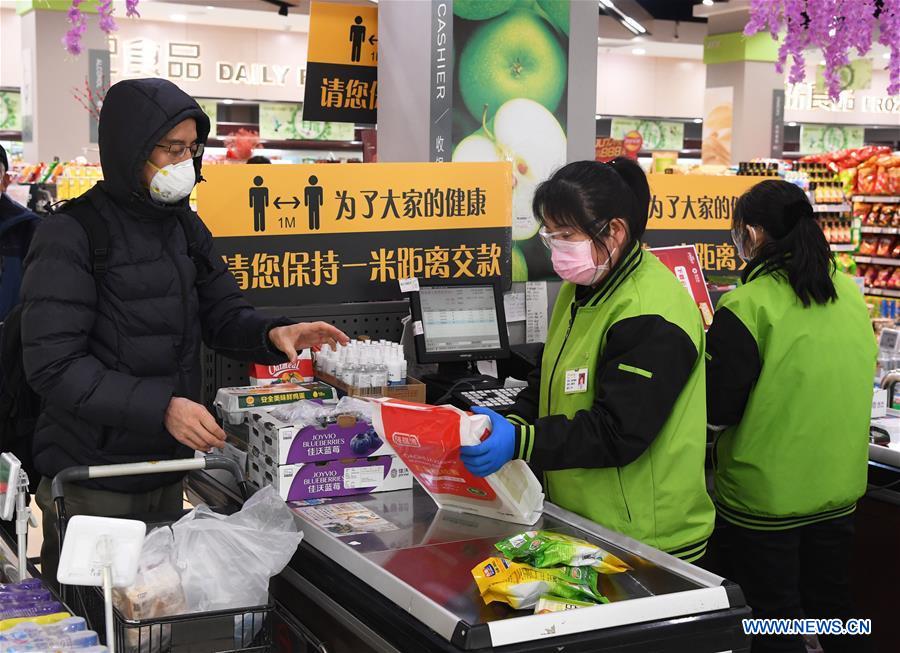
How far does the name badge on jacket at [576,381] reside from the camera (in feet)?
7.76

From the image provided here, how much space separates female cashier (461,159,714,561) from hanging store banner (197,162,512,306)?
1.29 meters

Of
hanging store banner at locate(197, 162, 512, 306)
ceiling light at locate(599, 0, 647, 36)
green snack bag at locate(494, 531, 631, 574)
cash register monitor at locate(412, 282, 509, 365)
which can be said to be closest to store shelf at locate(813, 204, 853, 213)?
ceiling light at locate(599, 0, 647, 36)

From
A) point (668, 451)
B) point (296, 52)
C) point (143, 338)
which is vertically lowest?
point (668, 451)

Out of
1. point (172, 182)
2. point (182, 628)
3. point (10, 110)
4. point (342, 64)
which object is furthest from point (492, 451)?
point (10, 110)

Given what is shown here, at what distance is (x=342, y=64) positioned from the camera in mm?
4582

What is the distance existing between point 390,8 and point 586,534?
2758 millimetres

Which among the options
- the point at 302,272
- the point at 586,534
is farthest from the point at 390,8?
the point at 586,534

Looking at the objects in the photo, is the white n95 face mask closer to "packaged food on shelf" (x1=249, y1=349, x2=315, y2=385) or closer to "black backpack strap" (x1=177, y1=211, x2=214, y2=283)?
"black backpack strap" (x1=177, y1=211, x2=214, y2=283)

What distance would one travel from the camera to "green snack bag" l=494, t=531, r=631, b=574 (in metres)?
2.01

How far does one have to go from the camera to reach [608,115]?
1758cm

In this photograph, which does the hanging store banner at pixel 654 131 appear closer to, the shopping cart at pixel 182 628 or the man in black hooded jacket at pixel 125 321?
the man in black hooded jacket at pixel 125 321

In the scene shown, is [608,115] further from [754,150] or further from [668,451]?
[668,451]

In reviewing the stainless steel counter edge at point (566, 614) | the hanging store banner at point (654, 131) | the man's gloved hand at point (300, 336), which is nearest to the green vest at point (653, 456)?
the stainless steel counter edge at point (566, 614)

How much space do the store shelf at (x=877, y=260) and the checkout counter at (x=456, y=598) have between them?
8408 mm
